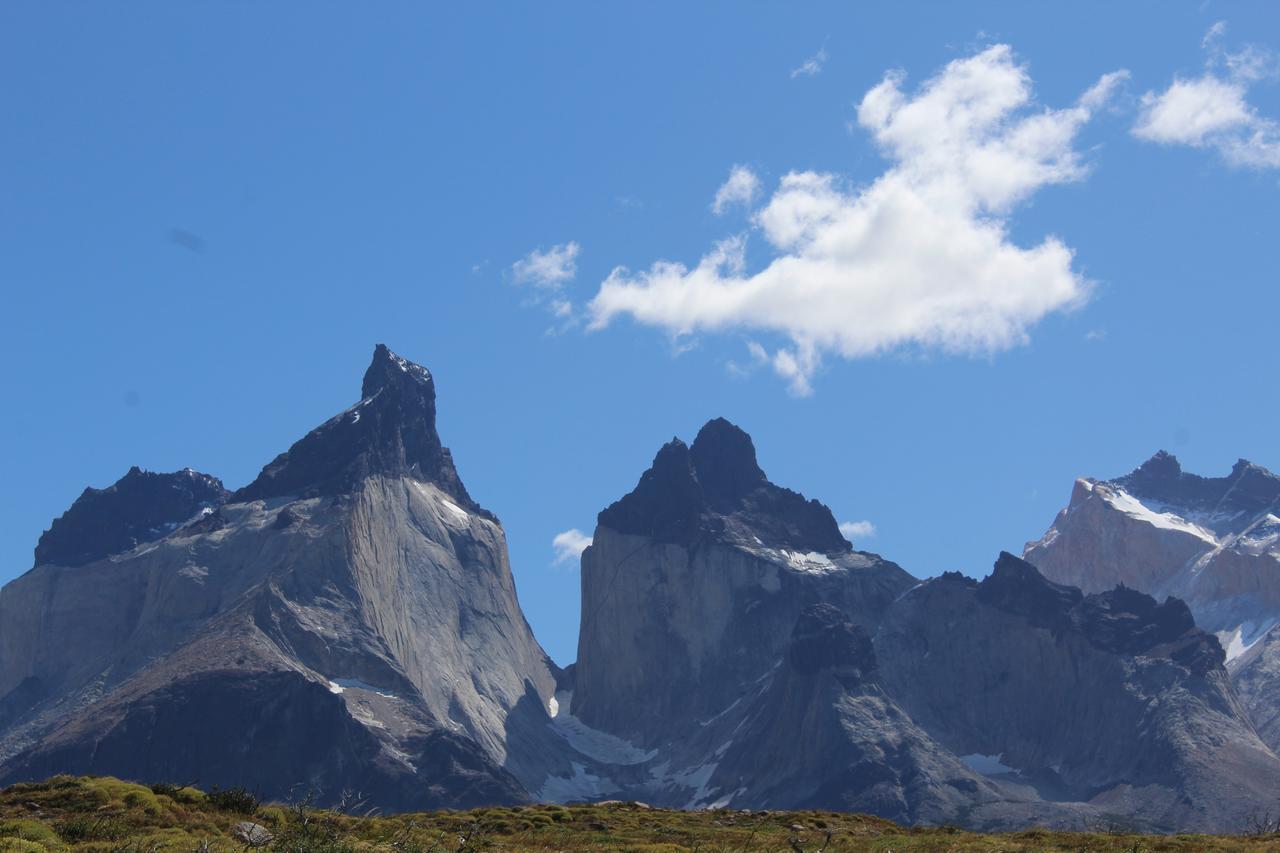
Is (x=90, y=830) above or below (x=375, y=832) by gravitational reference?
above

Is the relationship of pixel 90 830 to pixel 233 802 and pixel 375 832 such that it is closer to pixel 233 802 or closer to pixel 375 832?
pixel 233 802

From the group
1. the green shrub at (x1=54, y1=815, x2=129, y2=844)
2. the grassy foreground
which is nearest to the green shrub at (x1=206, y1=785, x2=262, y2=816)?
the grassy foreground

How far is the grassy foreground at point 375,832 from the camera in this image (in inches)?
2756

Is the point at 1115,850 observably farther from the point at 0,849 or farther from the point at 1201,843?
the point at 0,849

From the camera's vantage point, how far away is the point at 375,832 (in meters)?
83.4

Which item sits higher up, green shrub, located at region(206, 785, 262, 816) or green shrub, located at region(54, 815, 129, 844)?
green shrub, located at region(206, 785, 262, 816)

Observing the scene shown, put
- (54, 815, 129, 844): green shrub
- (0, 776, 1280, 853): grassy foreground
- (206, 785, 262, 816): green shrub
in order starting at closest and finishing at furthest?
(0, 776, 1280, 853): grassy foreground
(54, 815, 129, 844): green shrub
(206, 785, 262, 816): green shrub

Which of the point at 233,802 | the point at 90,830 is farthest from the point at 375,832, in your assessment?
the point at 90,830

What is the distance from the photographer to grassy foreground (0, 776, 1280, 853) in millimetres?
70000

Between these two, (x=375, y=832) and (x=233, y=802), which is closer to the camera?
(x=375, y=832)

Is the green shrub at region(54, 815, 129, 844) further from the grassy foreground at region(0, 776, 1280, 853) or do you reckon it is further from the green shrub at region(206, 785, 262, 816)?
the green shrub at region(206, 785, 262, 816)

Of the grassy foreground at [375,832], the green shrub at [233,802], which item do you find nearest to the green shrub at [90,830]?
the grassy foreground at [375,832]

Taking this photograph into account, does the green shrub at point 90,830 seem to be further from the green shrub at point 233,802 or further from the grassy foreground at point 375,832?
the green shrub at point 233,802

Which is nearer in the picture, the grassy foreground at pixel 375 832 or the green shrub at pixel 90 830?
the grassy foreground at pixel 375 832
